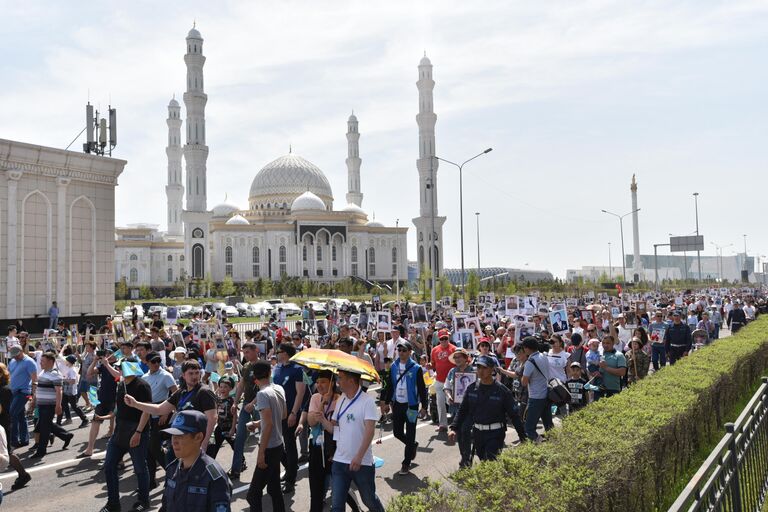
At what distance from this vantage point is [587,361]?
10.0 metres

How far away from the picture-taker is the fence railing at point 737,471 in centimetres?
380

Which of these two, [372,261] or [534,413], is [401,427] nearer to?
[534,413]

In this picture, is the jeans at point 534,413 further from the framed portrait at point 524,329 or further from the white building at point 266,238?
the white building at point 266,238

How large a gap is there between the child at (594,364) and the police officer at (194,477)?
7006 millimetres

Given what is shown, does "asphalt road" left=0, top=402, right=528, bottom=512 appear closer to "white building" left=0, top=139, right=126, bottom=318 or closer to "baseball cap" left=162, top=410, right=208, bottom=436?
"baseball cap" left=162, top=410, right=208, bottom=436

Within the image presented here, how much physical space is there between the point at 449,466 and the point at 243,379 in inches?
106

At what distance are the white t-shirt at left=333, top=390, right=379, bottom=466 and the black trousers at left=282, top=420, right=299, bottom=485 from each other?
1780 millimetres

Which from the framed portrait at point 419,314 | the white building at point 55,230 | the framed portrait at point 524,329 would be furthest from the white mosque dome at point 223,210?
the framed portrait at point 524,329

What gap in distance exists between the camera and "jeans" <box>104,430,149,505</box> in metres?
6.62

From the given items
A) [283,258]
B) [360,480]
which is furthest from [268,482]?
[283,258]

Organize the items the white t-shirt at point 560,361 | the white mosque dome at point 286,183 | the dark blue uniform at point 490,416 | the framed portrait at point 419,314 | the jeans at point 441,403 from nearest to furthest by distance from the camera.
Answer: the dark blue uniform at point 490,416 < the white t-shirt at point 560,361 < the jeans at point 441,403 < the framed portrait at point 419,314 < the white mosque dome at point 286,183

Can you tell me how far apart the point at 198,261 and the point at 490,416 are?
244 ft

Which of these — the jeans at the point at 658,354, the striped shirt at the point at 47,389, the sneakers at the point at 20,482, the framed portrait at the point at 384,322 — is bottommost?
the sneakers at the point at 20,482

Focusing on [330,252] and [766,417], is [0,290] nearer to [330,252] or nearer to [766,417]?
[766,417]
